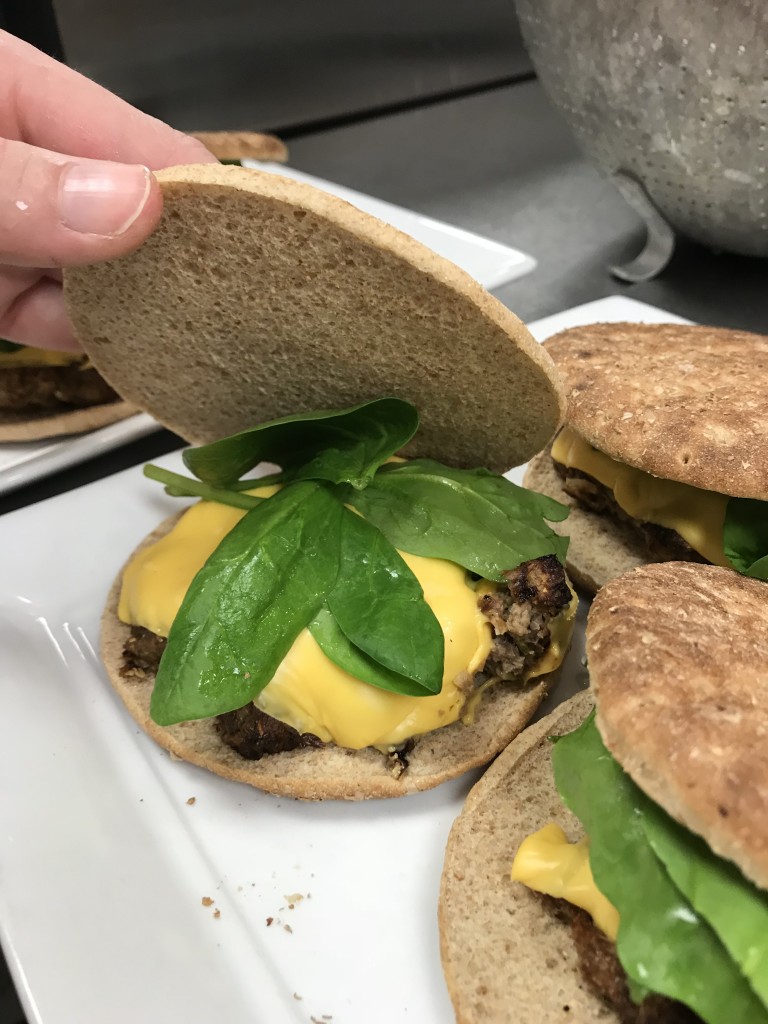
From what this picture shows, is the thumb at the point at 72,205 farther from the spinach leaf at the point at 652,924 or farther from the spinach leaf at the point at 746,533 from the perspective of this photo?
the spinach leaf at the point at 746,533

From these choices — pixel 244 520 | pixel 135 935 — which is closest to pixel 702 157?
pixel 244 520

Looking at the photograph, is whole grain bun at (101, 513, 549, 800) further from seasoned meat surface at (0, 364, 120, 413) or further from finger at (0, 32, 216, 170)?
finger at (0, 32, 216, 170)

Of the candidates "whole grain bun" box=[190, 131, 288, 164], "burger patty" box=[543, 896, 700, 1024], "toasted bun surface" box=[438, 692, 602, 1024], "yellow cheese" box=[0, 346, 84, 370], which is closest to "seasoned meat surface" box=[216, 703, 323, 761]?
"toasted bun surface" box=[438, 692, 602, 1024]

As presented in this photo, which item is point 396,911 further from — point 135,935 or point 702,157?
point 702,157

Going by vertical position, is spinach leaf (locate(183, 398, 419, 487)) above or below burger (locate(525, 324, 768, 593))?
above

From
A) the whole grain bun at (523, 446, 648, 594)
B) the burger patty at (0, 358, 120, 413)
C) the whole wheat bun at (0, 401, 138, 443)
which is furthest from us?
the burger patty at (0, 358, 120, 413)

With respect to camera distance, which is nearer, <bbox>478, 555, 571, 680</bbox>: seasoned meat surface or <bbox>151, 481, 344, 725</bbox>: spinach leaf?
<bbox>151, 481, 344, 725</bbox>: spinach leaf

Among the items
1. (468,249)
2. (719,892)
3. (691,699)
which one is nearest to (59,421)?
(468,249)
